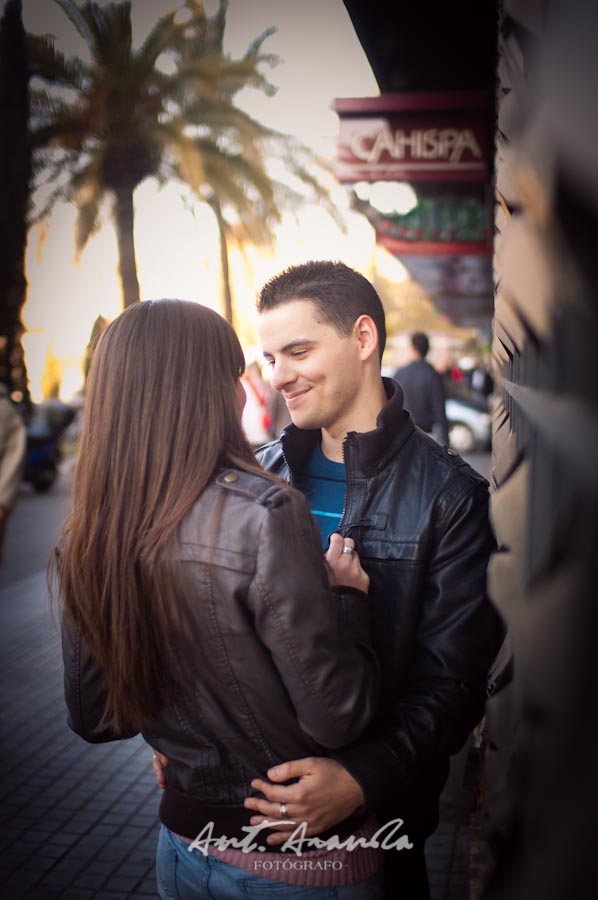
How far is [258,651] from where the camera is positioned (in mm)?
1483

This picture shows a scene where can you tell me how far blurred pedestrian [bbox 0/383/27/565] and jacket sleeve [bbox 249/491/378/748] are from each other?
4.84 meters

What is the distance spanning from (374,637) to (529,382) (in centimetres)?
92

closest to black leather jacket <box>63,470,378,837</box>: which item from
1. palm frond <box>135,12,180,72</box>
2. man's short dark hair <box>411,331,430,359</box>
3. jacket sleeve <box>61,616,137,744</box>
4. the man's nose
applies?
jacket sleeve <box>61,616,137,744</box>

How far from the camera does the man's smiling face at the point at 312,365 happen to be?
6.98 feet

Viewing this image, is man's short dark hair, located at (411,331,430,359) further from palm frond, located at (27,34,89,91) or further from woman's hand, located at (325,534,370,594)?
woman's hand, located at (325,534,370,594)

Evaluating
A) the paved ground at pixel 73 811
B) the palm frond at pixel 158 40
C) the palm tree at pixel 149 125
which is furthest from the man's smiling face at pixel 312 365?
the palm frond at pixel 158 40

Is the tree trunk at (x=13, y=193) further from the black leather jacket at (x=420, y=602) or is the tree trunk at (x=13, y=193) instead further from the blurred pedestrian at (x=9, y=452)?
the black leather jacket at (x=420, y=602)

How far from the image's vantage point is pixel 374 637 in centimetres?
190

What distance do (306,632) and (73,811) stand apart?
10.5 ft

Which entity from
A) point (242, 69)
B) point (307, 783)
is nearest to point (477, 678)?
point (307, 783)

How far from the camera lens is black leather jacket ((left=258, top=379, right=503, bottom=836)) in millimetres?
1767

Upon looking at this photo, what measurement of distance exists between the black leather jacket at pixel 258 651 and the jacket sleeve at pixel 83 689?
0.18m

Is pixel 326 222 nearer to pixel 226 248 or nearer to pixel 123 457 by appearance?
pixel 226 248

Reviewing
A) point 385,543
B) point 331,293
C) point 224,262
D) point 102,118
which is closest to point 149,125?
point 102,118
